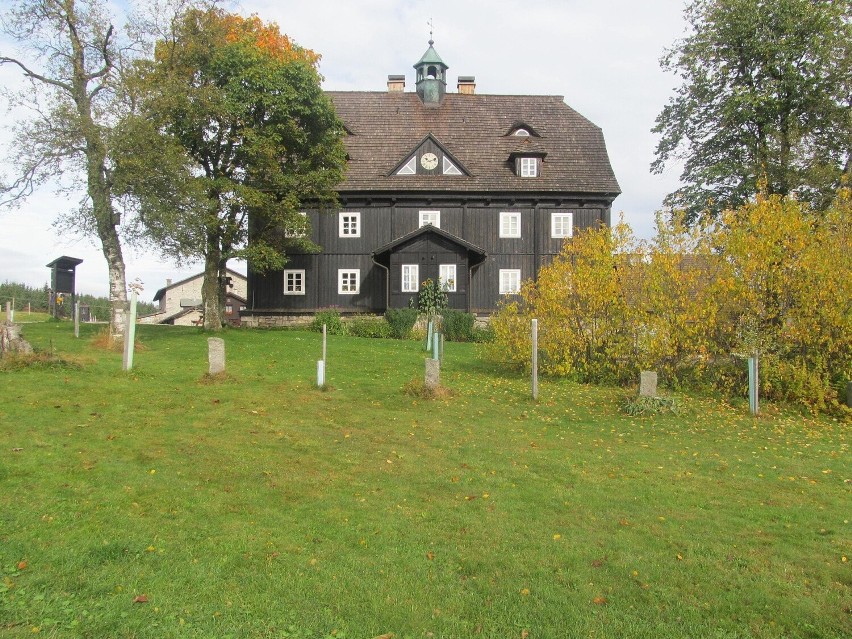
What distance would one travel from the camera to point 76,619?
207 inches

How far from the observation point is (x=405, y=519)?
24.9ft

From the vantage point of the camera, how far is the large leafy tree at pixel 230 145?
23.9 m

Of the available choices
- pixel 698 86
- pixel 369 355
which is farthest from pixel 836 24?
pixel 369 355

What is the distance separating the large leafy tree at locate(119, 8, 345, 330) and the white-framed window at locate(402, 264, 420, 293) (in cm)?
524

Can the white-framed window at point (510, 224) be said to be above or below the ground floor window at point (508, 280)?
above

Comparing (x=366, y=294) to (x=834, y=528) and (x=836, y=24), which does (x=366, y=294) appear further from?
(x=834, y=528)

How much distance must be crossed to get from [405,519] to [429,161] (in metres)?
31.8

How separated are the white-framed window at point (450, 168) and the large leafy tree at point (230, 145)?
7.25 meters

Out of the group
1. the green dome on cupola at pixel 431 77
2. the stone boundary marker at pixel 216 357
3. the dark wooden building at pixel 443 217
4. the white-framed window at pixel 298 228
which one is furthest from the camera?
the green dome on cupola at pixel 431 77

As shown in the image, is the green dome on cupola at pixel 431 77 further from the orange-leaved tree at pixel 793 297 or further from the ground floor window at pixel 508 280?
the orange-leaved tree at pixel 793 297

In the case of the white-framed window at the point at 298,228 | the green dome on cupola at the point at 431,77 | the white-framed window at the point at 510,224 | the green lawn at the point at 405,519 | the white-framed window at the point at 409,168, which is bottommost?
the green lawn at the point at 405,519

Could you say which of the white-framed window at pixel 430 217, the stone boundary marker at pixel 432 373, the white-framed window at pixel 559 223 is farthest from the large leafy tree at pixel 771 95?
the stone boundary marker at pixel 432 373

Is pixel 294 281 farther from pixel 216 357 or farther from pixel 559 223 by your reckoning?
pixel 216 357

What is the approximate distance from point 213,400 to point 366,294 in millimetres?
23947
